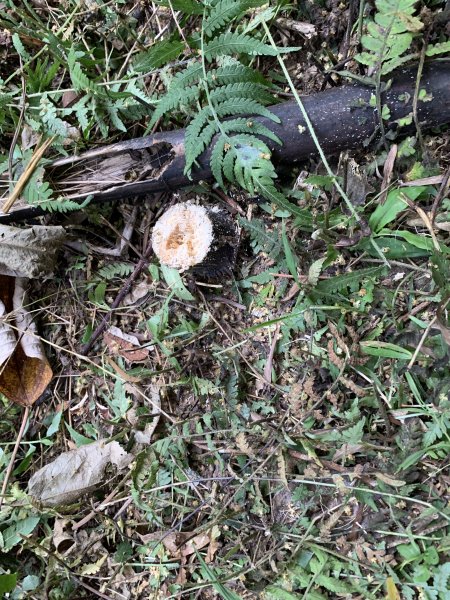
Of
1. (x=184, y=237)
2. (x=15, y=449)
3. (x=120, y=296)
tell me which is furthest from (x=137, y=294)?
(x=15, y=449)

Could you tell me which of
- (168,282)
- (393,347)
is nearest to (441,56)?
(393,347)

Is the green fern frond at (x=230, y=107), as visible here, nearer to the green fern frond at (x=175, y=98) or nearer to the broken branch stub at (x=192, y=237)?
the green fern frond at (x=175, y=98)

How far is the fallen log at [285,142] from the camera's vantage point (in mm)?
2084

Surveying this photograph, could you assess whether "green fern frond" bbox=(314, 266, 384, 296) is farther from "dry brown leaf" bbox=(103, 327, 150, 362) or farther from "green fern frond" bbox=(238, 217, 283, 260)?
"dry brown leaf" bbox=(103, 327, 150, 362)

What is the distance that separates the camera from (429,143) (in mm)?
2189

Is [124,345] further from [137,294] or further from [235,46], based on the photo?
[235,46]

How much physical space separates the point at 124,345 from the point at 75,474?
2.28 feet

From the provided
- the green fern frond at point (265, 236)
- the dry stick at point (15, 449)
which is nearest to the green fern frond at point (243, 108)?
the green fern frond at point (265, 236)

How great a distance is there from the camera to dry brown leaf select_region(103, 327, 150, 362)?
8.72ft

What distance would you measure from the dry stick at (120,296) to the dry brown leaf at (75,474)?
50 centimetres

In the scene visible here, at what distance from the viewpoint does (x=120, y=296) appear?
268cm

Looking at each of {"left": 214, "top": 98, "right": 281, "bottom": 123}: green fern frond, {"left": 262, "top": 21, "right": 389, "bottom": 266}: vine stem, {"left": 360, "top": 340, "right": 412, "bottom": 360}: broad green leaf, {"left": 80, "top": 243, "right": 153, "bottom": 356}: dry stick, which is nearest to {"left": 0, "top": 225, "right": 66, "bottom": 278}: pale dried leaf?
{"left": 80, "top": 243, "right": 153, "bottom": 356}: dry stick

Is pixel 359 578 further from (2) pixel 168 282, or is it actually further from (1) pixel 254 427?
(2) pixel 168 282

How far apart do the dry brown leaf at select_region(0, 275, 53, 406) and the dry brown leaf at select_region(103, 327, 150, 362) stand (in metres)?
0.38
